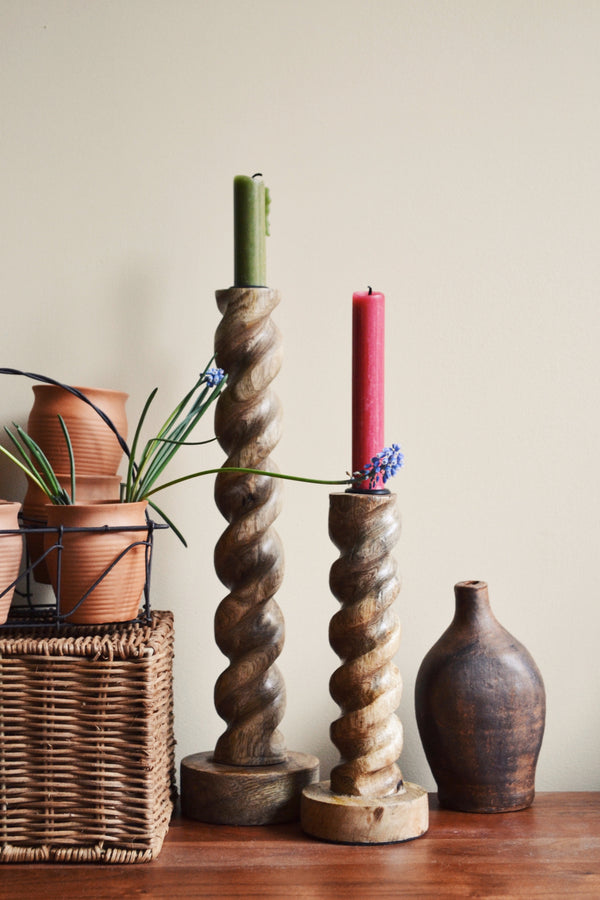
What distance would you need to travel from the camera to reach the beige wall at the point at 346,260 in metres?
1.06

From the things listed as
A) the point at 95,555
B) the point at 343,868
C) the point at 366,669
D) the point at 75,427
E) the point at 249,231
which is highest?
the point at 249,231

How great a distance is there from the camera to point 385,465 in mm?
866

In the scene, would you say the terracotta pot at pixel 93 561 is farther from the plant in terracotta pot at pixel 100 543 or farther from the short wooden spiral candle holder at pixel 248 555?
the short wooden spiral candle holder at pixel 248 555

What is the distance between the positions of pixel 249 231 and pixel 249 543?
313 mm

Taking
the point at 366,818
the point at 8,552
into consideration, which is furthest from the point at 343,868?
the point at 8,552

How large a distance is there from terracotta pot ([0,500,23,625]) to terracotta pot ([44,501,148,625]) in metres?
0.03

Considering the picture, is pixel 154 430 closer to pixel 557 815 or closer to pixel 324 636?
pixel 324 636

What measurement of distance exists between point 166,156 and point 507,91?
1.31ft

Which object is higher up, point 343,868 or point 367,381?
point 367,381

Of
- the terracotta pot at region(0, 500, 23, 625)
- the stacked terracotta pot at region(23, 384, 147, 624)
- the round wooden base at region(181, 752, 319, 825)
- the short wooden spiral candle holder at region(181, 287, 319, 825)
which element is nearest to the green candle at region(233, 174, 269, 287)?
the short wooden spiral candle holder at region(181, 287, 319, 825)

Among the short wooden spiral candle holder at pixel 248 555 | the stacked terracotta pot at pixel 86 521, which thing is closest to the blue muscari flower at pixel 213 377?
the short wooden spiral candle holder at pixel 248 555

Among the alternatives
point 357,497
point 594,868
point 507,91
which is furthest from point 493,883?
point 507,91

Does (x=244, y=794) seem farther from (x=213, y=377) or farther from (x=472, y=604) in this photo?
(x=213, y=377)

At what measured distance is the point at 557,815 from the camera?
0.93 meters
